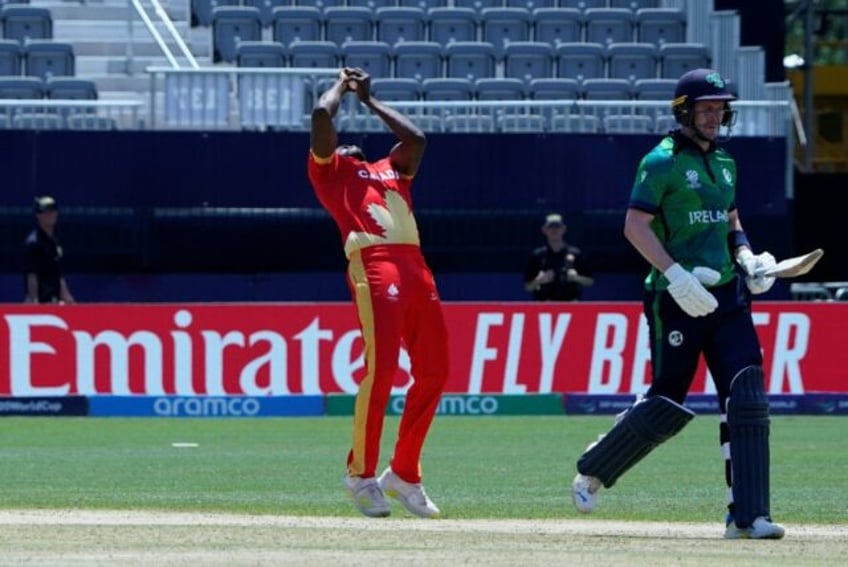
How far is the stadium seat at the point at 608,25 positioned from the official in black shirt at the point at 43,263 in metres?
8.38

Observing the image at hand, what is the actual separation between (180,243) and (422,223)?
9.44 ft

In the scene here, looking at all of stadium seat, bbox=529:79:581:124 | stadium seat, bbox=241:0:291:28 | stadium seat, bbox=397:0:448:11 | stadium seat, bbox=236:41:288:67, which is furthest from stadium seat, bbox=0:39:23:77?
stadium seat, bbox=529:79:581:124

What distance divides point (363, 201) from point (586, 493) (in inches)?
71.4

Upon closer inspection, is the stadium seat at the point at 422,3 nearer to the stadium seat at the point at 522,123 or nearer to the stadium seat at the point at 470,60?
the stadium seat at the point at 470,60

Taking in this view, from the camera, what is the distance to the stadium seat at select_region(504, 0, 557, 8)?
90.3 ft

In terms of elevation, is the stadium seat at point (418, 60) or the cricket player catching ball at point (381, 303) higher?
the stadium seat at point (418, 60)

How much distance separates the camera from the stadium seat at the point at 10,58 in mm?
25047

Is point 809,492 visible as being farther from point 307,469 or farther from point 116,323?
point 116,323

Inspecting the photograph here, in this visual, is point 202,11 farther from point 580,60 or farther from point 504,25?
point 580,60

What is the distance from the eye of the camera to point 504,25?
1051 inches

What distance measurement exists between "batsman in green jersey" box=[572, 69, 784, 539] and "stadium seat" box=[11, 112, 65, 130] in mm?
14801

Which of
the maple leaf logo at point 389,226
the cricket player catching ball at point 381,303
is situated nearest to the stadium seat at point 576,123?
the cricket player catching ball at point 381,303

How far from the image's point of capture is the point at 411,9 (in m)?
26.4

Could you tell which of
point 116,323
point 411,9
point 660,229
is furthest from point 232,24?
point 660,229
